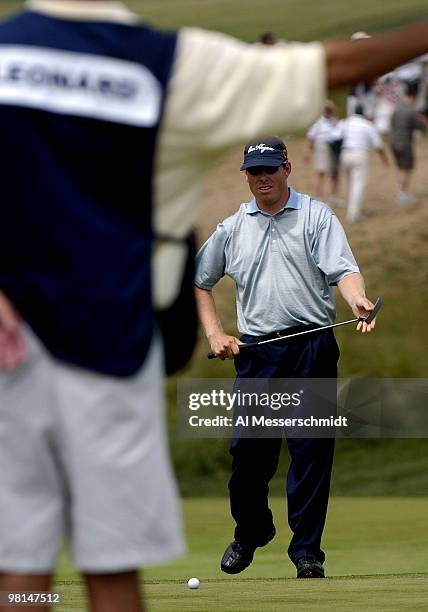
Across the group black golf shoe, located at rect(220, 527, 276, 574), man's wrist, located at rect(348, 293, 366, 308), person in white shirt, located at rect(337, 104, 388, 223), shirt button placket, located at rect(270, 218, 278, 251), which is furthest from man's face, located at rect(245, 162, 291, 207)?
Result: person in white shirt, located at rect(337, 104, 388, 223)

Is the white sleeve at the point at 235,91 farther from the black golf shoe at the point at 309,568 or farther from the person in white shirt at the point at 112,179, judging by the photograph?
the black golf shoe at the point at 309,568

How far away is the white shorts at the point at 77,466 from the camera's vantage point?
3105 mm

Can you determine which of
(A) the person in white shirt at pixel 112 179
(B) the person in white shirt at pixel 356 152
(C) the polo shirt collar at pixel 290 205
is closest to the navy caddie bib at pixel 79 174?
(A) the person in white shirt at pixel 112 179

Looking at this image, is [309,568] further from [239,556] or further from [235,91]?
[235,91]

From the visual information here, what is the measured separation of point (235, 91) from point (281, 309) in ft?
17.7

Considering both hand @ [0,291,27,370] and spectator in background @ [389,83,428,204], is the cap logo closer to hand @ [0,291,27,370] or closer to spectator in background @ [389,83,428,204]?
hand @ [0,291,27,370]

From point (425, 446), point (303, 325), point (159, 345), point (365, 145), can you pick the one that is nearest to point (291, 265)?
point (303, 325)

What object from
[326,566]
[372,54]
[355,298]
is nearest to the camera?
[372,54]

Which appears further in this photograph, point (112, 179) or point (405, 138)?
point (405, 138)

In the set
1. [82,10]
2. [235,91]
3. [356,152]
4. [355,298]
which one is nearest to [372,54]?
[235,91]

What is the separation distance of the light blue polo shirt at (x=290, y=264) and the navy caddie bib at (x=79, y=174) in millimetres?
5327

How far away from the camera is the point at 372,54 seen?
10.5ft

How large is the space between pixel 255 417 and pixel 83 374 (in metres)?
5.56

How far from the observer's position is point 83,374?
3.12 m
